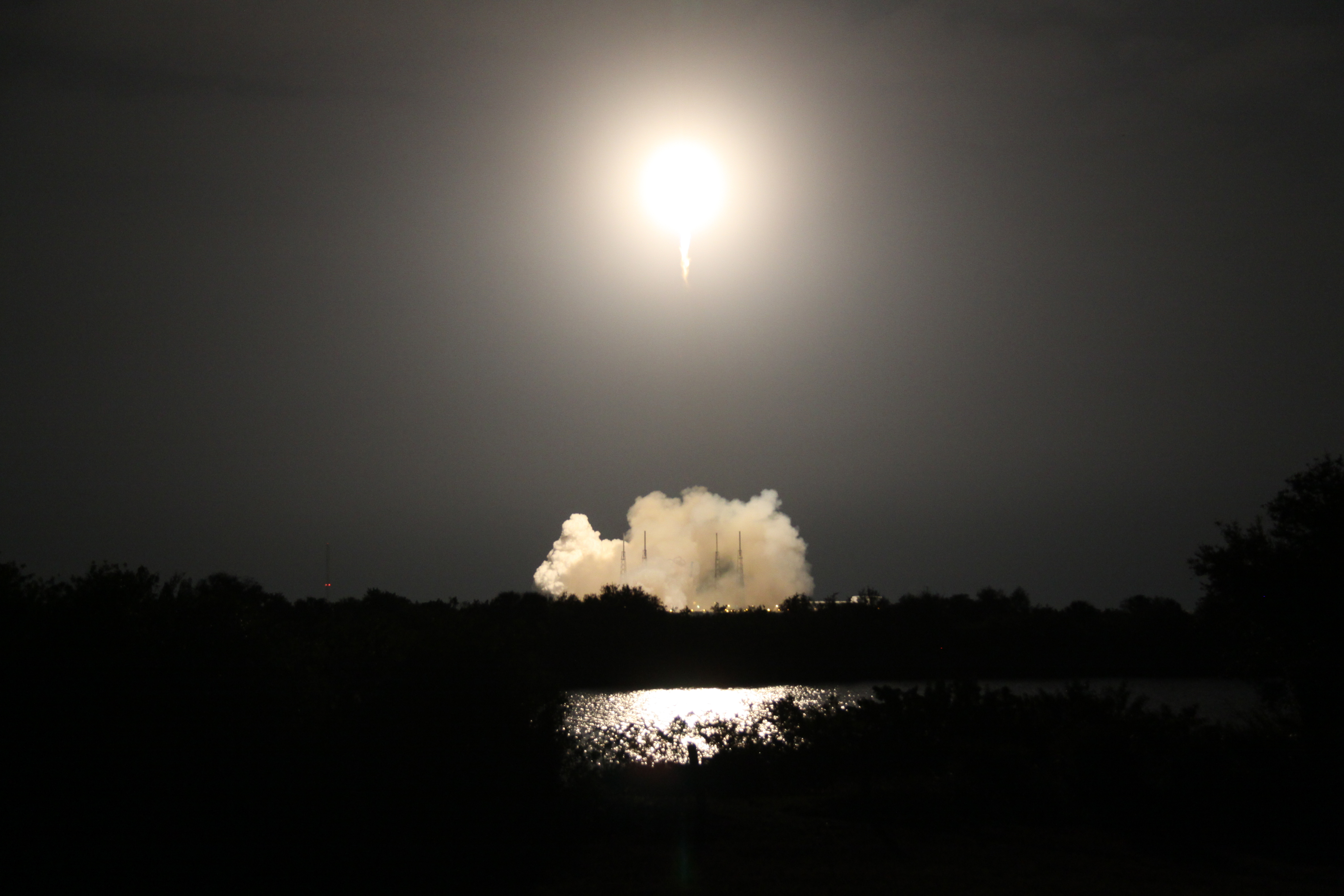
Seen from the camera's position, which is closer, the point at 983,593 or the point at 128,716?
the point at 128,716

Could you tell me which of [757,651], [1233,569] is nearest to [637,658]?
[757,651]

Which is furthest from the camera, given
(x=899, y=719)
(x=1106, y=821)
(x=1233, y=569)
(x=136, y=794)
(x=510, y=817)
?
(x=1233, y=569)

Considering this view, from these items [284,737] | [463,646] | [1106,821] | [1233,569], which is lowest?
[1106,821]

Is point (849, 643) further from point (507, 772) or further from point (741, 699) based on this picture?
point (507, 772)

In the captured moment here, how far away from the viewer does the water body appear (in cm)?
4259

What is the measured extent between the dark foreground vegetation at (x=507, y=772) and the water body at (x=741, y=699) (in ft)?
28.3

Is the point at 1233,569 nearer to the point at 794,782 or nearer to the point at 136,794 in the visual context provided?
the point at 794,782

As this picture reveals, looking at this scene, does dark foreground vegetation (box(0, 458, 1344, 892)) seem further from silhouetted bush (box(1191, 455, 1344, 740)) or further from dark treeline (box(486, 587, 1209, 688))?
dark treeline (box(486, 587, 1209, 688))

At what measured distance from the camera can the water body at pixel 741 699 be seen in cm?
4259

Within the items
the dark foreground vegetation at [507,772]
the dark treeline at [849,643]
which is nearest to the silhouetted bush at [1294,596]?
the dark foreground vegetation at [507,772]

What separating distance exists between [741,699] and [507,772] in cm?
5637

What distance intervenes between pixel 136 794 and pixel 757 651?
7987 cm

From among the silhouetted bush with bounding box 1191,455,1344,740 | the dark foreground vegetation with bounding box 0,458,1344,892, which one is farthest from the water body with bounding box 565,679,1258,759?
the dark foreground vegetation with bounding box 0,458,1344,892

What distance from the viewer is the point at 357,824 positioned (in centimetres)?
1533
